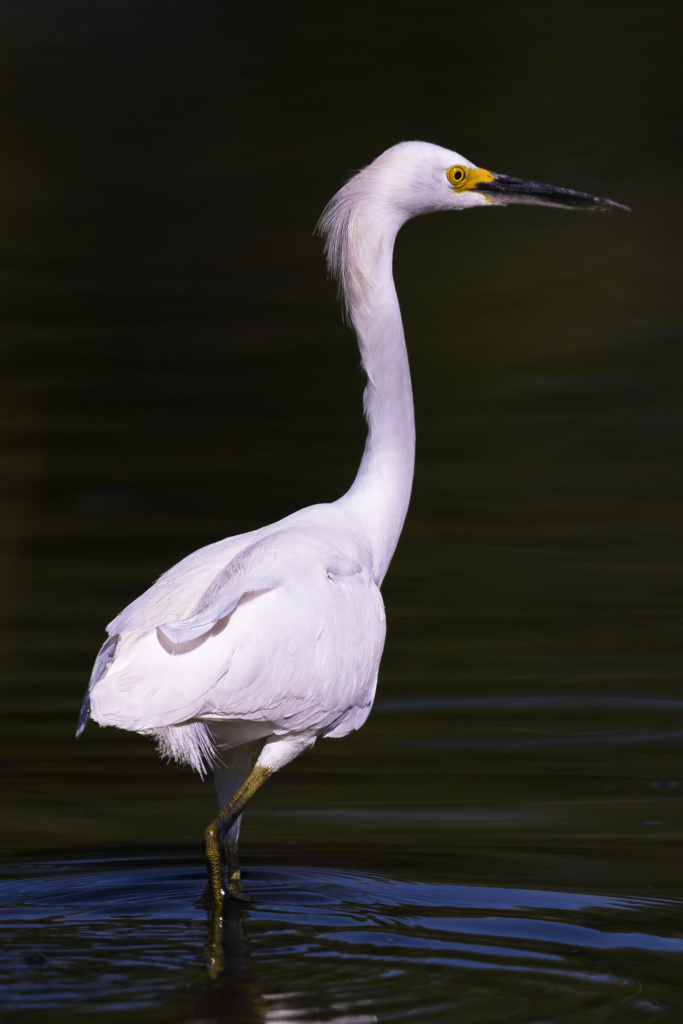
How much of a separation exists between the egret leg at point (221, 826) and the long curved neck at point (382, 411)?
65 centimetres

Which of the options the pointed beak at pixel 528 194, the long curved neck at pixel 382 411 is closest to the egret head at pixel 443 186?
the pointed beak at pixel 528 194

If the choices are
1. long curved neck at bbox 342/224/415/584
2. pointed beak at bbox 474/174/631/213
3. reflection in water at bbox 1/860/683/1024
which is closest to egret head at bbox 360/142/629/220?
pointed beak at bbox 474/174/631/213

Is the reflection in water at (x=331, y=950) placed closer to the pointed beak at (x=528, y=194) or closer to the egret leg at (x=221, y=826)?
the egret leg at (x=221, y=826)

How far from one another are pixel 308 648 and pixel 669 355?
22.9ft

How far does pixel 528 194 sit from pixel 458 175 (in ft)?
0.62

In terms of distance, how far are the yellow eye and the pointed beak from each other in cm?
4

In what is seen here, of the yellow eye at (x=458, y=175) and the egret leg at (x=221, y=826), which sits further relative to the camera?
the yellow eye at (x=458, y=175)

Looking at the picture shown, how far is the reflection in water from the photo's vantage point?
2654mm

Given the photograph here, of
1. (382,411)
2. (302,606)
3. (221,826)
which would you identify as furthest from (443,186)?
(221,826)

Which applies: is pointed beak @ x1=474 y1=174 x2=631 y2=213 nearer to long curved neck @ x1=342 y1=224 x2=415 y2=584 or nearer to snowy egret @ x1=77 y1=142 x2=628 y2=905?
snowy egret @ x1=77 y1=142 x2=628 y2=905

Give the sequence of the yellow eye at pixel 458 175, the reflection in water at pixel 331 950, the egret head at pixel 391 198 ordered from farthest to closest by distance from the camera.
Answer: the yellow eye at pixel 458 175 → the egret head at pixel 391 198 → the reflection in water at pixel 331 950

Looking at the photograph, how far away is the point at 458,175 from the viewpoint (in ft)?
12.0

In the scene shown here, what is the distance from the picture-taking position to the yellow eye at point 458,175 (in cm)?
363

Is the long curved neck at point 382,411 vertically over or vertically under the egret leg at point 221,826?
over
